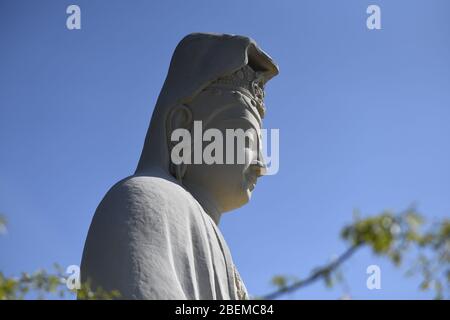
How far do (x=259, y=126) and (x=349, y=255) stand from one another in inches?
177

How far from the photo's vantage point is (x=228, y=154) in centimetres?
971

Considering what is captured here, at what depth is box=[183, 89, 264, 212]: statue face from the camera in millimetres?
9680

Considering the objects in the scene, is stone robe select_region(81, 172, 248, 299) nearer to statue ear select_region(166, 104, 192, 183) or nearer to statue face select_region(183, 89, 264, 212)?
statue face select_region(183, 89, 264, 212)

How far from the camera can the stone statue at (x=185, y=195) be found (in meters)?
8.14

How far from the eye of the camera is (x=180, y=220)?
8719 mm

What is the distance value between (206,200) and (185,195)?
0.59 metres

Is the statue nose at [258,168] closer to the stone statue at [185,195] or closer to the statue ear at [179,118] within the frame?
the stone statue at [185,195]

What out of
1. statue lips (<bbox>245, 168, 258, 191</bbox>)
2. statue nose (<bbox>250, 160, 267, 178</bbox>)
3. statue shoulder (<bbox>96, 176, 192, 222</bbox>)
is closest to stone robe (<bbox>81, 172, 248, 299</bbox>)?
statue shoulder (<bbox>96, 176, 192, 222</bbox>)

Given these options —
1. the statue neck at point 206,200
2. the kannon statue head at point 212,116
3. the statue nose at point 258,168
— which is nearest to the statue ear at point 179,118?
the kannon statue head at point 212,116

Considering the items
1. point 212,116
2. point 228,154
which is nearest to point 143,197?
point 228,154

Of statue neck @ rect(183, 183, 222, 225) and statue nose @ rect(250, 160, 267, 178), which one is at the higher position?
statue nose @ rect(250, 160, 267, 178)

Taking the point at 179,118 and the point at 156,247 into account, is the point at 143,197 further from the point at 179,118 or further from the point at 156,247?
the point at 179,118
